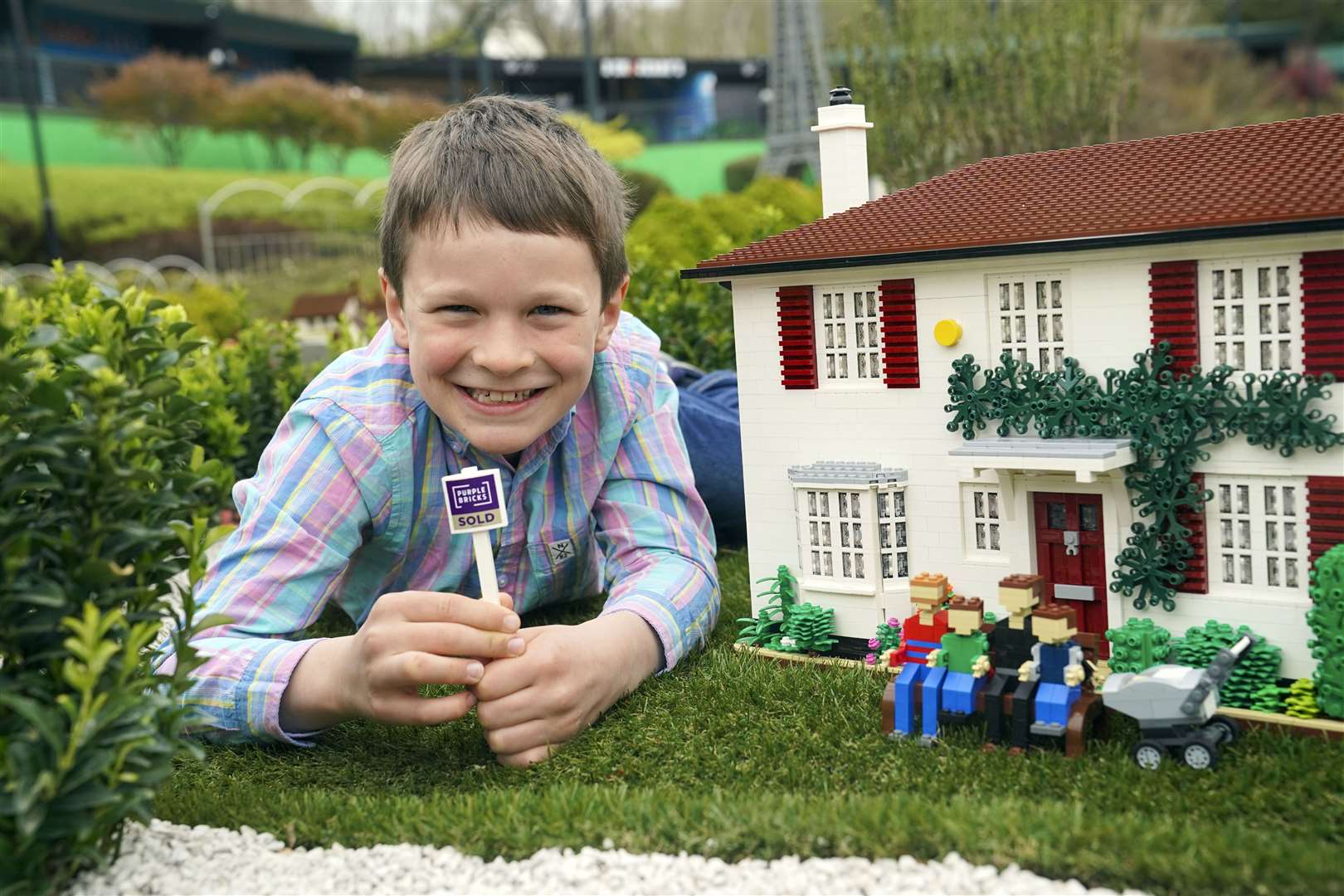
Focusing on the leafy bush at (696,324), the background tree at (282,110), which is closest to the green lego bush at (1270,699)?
the leafy bush at (696,324)

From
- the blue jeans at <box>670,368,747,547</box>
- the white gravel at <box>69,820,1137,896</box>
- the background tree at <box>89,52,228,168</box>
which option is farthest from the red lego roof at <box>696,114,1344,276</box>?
the background tree at <box>89,52,228,168</box>

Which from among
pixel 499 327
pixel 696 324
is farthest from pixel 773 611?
pixel 696 324

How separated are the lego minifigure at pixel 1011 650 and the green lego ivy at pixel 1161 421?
0.32m

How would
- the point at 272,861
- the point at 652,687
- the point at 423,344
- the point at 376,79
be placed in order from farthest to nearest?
the point at 376,79 → the point at 652,687 → the point at 423,344 → the point at 272,861

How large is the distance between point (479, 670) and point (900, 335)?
160cm

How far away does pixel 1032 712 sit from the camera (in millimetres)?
2992

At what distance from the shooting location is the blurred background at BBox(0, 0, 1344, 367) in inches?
593

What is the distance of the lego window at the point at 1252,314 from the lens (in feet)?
9.63

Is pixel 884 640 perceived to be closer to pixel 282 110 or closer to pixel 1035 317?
pixel 1035 317

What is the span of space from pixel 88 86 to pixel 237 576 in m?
35.8

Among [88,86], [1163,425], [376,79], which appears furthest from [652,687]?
[376,79]

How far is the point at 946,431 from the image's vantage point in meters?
3.50

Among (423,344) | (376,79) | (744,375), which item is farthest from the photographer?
(376,79)

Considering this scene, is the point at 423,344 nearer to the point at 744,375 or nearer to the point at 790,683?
the point at 744,375
